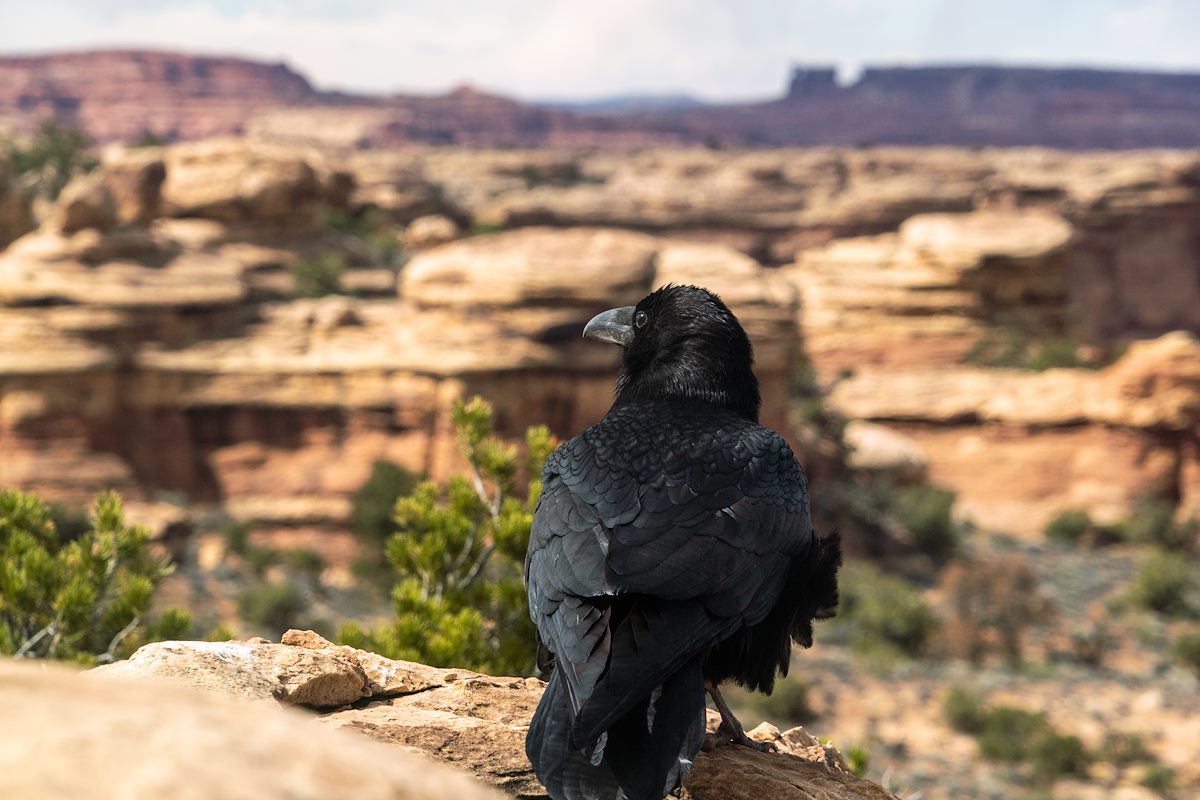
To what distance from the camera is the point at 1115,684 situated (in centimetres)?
2138

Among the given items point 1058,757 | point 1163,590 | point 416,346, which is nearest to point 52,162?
point 416,346

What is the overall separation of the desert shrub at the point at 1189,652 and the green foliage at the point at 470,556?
65.8 feet

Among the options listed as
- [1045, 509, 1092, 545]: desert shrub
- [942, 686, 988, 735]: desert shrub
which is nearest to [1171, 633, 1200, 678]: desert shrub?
[942, 686, 988, 735]: desert shrub

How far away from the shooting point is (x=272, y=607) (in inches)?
820

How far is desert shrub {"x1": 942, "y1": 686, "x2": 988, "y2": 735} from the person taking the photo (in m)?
19.0

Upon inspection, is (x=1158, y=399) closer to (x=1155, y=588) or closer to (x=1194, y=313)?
(x=1155, y=588)

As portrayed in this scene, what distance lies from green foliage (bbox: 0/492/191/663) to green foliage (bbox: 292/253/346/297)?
24.2 metres

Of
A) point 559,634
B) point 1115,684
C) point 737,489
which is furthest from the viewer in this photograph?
point 1115,684

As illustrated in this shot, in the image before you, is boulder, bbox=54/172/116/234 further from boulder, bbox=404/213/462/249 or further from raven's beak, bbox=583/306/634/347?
raven's beak, bbox=583/306/634/347

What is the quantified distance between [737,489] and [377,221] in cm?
4604

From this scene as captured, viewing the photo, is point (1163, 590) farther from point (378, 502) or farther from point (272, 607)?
point (272, 607)

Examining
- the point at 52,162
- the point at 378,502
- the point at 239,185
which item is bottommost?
the point at 378,502

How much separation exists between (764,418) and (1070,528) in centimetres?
1111

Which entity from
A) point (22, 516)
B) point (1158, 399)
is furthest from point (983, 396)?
point (22, 516)
